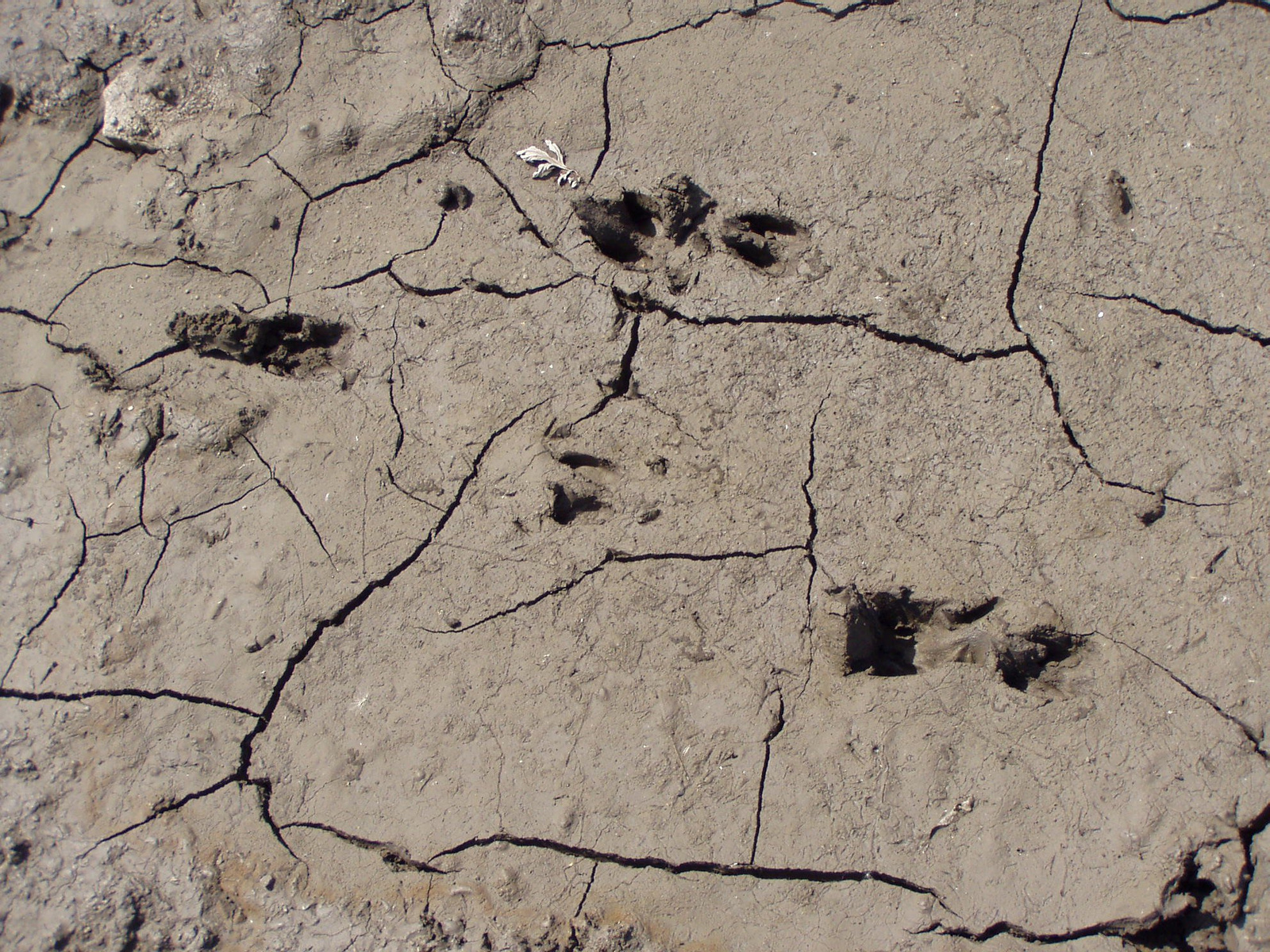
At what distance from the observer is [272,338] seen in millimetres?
2430

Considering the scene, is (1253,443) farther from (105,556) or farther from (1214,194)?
(105,556)

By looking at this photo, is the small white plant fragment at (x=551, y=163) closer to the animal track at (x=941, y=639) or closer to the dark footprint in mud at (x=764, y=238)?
the dark footprint in mud at (x=764, y=238)

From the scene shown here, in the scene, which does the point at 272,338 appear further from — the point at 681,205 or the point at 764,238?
the point at 764,238

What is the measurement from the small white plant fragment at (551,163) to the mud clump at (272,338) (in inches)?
29.6

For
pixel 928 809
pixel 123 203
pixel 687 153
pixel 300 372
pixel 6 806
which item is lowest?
pixel 6 806

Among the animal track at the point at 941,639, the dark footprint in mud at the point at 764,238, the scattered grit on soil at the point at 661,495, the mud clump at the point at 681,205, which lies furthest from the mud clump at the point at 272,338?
the animal track at the point at 941,639

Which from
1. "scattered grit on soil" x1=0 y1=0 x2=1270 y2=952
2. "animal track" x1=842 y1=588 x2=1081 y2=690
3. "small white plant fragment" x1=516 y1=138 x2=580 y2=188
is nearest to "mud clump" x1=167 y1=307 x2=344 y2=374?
"scattered grit on soil" x1=0 y1=0 x2=1270 y2=952

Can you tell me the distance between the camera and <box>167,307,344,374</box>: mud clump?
239cm

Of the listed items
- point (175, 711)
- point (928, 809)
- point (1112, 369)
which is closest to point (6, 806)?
point (175, 711)

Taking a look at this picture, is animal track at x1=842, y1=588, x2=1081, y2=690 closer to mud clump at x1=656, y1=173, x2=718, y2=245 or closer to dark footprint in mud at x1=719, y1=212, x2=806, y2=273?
dark footprint in mud at x1=719, y1=212, x2=806, y2=273

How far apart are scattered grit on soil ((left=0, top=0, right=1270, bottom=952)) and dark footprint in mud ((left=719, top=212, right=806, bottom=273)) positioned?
1 centimetres

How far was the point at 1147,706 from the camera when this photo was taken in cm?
194

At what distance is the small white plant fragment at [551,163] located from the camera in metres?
2.41

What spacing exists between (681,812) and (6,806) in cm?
184
